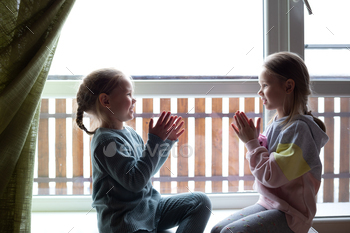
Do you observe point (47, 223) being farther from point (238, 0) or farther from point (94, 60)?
point (238, 0)

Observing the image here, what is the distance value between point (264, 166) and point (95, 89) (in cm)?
59

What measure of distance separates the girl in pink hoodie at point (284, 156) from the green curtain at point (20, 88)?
2.01 ft

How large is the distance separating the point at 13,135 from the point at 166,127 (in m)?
0.45

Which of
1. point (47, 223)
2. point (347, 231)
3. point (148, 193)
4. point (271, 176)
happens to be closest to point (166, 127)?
point (148, 193)

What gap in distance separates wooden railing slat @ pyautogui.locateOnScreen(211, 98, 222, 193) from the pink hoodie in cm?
22

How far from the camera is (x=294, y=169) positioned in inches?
30.1

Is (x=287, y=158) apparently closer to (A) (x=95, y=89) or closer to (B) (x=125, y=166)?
(B) (x=125, y=166)

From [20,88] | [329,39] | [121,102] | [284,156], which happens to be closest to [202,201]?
[284,156]

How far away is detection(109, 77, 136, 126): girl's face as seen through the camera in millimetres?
860

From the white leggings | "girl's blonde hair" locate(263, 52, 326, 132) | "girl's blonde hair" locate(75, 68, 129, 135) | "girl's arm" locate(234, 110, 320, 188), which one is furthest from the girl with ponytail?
"girl's blonde hair" locate(263, 52, 326, 132)

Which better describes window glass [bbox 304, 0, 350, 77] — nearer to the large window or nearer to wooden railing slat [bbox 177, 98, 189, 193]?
the large window

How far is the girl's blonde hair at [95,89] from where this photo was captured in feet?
2.83

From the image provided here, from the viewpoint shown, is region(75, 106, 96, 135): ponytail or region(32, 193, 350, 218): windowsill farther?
region(32, 193, 350, 218): windowsill

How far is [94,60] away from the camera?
1.00 m
